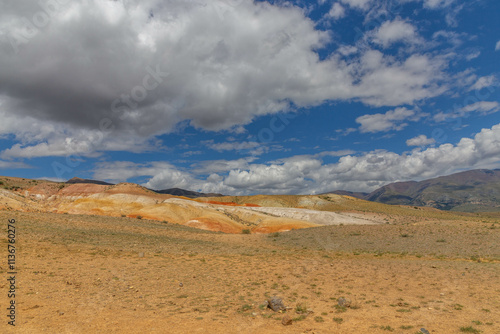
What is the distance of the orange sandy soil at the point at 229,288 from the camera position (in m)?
10.2

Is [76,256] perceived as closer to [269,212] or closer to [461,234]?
[461,234]

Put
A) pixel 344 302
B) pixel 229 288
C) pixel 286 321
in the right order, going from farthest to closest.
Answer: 1. pixel 229 288
2. pixel 344 302
3. pixel 286 321

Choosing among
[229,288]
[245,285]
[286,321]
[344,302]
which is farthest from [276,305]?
[245,285]

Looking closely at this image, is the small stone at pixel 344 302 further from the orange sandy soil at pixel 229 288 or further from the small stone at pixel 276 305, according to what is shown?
the small stone at pixel 276 305

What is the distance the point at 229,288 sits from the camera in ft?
50.7

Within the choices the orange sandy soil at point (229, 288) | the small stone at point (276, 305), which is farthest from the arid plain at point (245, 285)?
the small stone at point (276, 305)

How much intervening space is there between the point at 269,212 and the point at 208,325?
216 feet

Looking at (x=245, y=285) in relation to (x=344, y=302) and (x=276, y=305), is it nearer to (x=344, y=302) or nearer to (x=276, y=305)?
(x=276, y=305)

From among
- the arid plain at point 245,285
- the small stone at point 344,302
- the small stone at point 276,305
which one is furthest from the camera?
the small stone at point 344,302

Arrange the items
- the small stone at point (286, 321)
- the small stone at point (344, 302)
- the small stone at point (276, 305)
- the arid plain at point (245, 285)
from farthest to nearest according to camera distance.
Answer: the small stone at point (344, 302), the small stone at point (276, 305), the arid plain at point (245, 285), the small stone at point (286, 321)

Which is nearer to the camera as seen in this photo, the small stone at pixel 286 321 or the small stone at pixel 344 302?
the small stone at pixel 286 321

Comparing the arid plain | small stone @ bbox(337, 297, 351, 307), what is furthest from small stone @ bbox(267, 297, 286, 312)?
small stone @ bbox(337, 297, 351, 307)

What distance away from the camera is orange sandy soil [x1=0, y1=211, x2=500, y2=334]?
10.2 meters

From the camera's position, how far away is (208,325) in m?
10.2
